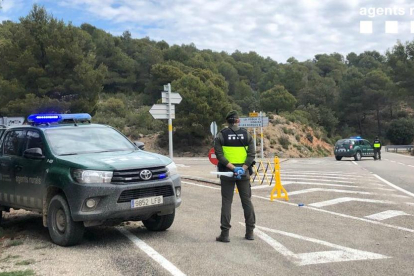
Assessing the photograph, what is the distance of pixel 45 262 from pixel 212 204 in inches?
205

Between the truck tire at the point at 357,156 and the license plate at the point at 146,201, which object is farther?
the truck tire at the point at 357,156

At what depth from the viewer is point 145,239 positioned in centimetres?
655

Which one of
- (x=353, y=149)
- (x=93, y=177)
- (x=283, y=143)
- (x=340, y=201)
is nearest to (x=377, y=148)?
(x=353, y=149)

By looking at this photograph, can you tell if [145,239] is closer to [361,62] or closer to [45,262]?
[45,262]

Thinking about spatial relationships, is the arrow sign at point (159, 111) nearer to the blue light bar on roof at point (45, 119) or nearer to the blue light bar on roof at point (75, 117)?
the blue light bar on roof at point (75, 117)

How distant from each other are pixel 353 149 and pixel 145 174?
2790 cm

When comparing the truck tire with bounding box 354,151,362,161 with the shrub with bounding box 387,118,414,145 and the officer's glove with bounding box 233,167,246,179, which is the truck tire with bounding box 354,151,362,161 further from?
the shrub with bounding box 387,118,414,145

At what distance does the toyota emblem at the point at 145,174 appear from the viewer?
6.10 meters

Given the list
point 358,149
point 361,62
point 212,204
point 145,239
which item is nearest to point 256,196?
point 212,204

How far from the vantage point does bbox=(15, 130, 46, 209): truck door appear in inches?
259

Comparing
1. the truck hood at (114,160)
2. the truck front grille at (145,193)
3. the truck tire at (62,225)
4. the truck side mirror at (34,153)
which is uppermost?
Answer: the truck side mirror at (34,153)

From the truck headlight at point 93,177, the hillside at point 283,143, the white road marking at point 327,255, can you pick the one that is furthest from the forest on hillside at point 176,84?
the white road marking at point 327,255

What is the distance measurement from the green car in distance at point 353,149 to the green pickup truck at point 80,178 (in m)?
26.6

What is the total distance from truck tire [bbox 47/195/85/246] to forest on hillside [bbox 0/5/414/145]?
24.7 metres
